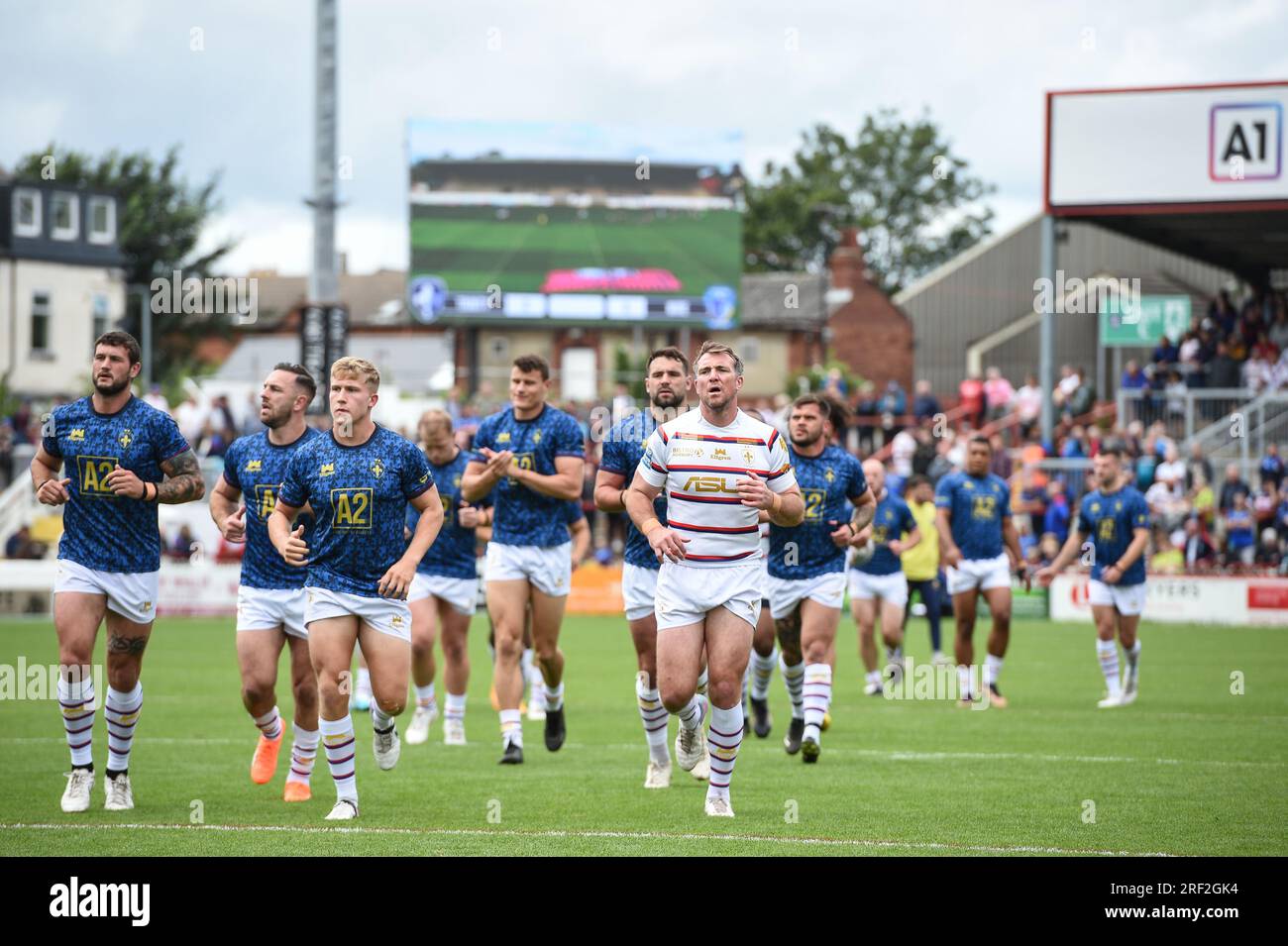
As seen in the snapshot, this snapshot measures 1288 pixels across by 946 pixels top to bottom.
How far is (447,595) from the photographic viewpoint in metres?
14.4

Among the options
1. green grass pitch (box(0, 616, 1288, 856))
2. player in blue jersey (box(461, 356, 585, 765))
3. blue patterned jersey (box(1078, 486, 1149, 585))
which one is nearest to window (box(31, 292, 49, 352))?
green grass pitch (box(0, 616, 1288, 856))

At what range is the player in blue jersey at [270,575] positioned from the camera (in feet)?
35.2

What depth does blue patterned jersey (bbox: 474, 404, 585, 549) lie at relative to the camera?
1277 centimetres

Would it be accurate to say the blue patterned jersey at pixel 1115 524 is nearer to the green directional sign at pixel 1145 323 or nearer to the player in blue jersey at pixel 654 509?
the player in blue jersey at pixel 654 509

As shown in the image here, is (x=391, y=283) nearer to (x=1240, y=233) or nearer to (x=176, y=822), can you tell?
(x=1240, y=233)

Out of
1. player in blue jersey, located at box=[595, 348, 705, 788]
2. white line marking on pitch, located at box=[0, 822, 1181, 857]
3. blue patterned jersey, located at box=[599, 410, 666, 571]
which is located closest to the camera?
white line marking on pitch, located at box=[0, 822, 1181, 857]

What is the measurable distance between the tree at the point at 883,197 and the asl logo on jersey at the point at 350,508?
72.8 meters

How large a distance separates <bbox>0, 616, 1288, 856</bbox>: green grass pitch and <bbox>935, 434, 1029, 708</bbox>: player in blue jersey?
0.85 metres

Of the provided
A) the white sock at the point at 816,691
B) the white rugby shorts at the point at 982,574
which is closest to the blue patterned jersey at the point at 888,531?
the white rugby shorts at the point at 982,574

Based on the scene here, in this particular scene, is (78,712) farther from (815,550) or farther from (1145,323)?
(1145,323)

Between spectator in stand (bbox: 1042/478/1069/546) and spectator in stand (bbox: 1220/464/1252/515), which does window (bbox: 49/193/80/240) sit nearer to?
spectator in stand (bbox: 1042/478/1069/546)
